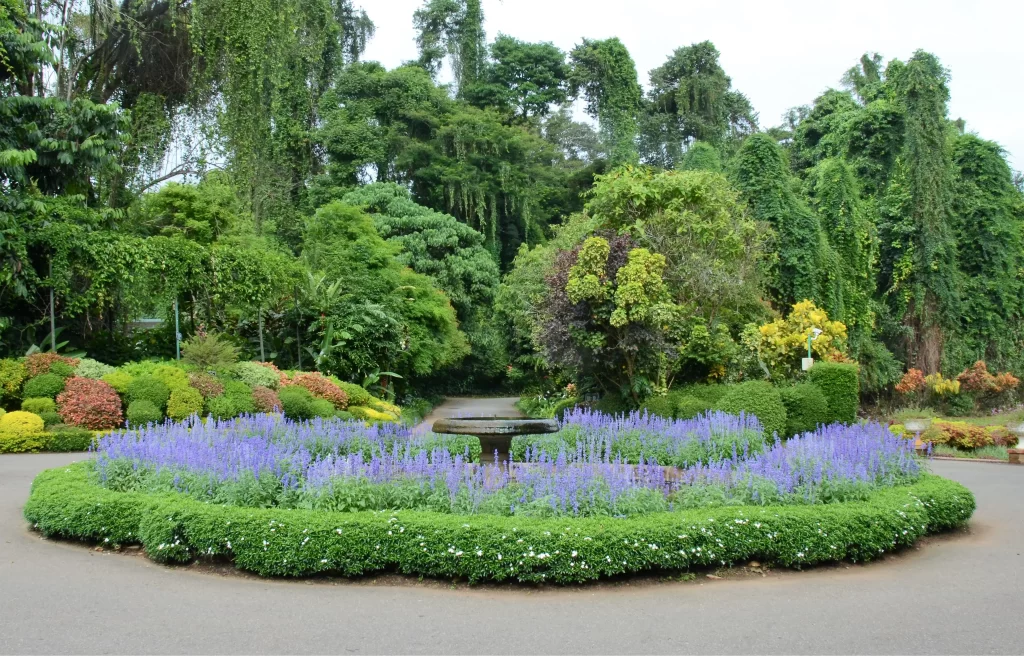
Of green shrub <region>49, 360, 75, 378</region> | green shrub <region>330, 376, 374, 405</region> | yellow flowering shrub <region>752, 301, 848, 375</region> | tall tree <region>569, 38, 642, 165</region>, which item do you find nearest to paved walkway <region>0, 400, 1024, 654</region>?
green shrub <region>49, 360, 75, 378</region>

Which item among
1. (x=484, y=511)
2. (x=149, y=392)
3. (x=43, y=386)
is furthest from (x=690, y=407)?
(x=43, y=386)

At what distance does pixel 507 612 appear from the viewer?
207 inches

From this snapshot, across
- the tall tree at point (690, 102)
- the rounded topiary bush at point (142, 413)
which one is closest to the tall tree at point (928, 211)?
the tall tree at point (690, 102)

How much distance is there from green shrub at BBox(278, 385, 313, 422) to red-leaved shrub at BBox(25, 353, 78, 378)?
4216 millimetres

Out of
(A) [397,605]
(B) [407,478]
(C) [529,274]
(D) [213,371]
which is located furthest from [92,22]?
(A) [397,605]

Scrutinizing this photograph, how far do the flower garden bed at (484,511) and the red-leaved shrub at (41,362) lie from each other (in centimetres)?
803

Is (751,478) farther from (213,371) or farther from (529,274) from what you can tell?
(529,274)

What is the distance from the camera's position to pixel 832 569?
6312 millimetres

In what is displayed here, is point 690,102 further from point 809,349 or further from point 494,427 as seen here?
point 494,427

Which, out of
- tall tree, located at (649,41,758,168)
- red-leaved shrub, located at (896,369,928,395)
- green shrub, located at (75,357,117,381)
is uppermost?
tall tree, located at (649,41,758,168)

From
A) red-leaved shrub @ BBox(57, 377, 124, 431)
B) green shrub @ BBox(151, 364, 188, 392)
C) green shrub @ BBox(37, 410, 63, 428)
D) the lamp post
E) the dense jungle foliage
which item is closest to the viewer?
green shrub @ BBox(37, 410, 63, 428)

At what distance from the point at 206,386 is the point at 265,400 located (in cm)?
121

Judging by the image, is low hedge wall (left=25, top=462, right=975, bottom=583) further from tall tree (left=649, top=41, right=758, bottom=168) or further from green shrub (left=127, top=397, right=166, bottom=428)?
tall tree (left=649, top=41, right=758, bottom=168)

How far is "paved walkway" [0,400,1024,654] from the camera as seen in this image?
15.5 feet
